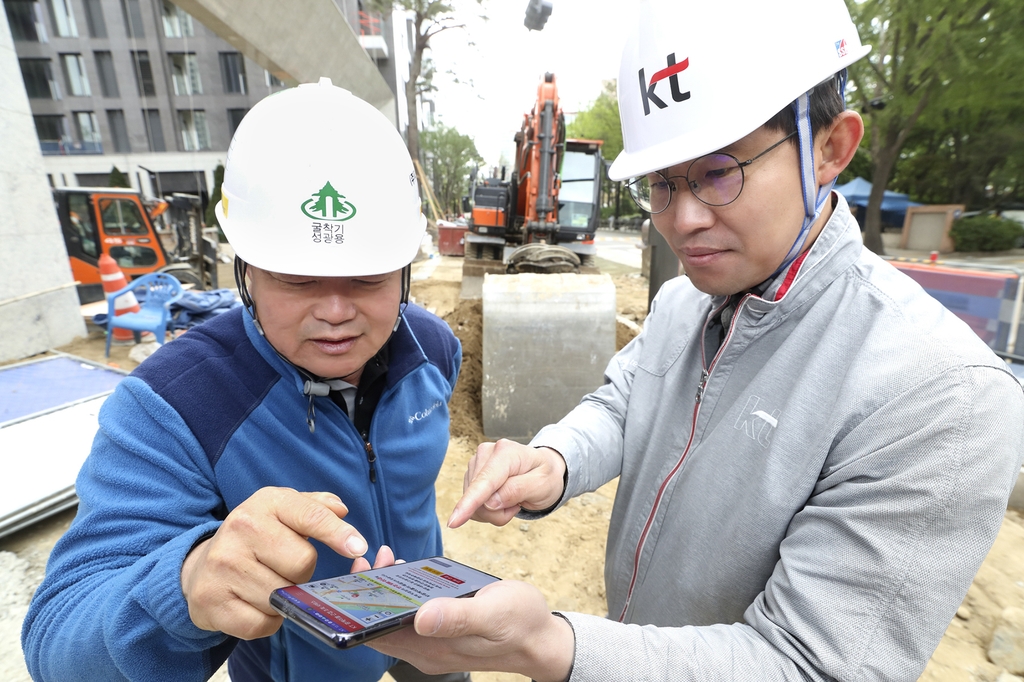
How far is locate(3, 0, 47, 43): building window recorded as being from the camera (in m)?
27.8

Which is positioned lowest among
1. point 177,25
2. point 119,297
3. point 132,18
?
point 119,297

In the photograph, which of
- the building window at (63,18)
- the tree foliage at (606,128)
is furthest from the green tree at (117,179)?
the tree foliage at (606,128)

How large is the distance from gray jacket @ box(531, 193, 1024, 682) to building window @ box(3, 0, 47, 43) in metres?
41.1

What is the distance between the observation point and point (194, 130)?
3053 cm

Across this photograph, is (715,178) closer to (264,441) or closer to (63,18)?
(264,441)

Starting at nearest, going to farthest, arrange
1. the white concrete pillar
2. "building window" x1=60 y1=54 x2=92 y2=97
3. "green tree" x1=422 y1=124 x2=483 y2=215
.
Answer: the white concrete pillar → "building window" x1=60 y1=54 x2=92 y2=97 → "green tree" x1=422 y1=124 x2=483 y2=215

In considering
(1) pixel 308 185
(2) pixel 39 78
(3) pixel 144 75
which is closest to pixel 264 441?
(1) pixel 308 185

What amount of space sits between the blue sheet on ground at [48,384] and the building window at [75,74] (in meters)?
34.1

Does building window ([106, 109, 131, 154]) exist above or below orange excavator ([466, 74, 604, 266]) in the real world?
above

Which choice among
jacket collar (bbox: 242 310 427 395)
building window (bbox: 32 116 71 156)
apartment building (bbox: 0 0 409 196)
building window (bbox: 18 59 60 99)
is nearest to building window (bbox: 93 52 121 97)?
apartment building (bbox: 0 0 409 196)

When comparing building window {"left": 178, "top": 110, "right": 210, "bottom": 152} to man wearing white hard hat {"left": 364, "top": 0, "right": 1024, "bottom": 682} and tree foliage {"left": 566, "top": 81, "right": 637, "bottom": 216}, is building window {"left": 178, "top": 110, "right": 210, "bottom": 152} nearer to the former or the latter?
tree foliage {"left": 566, "top": 81, "right": 637, "bottom": 216}

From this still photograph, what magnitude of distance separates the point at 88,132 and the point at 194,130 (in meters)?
6.16

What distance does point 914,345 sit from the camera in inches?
42.2

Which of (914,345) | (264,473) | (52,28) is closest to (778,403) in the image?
(914,345)
